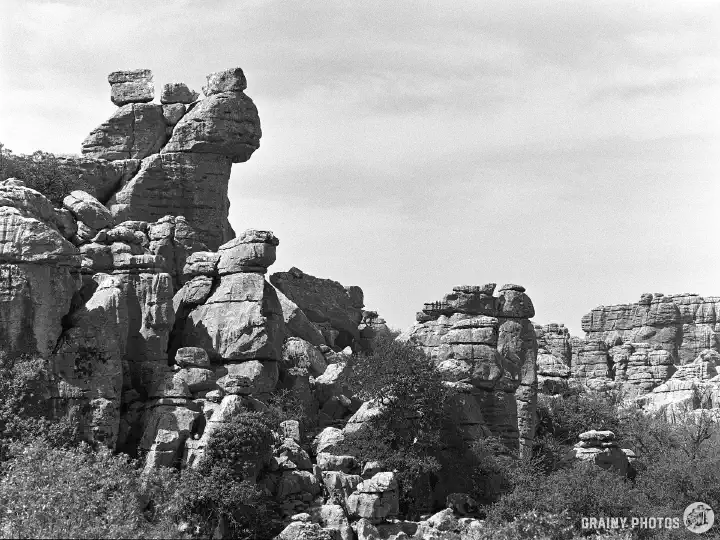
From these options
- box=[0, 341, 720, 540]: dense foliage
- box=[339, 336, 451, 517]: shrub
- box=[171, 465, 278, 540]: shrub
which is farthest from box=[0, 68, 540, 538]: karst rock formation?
box=[171, 465, 278, 540]: shrub

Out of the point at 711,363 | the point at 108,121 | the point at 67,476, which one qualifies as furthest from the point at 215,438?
the point at 711,363

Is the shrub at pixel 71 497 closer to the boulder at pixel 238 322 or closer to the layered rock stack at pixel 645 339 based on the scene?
the boulder at pixel 238 322

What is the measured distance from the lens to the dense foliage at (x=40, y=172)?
2655 inches

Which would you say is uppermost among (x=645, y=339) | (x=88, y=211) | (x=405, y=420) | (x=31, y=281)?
(x=645, y=339)

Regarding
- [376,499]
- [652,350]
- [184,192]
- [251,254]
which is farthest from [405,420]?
[652,350]

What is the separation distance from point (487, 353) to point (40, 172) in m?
23.5

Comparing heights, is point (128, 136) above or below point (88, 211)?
above

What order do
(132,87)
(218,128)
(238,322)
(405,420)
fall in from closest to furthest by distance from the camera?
(405,420) < (238,322) < (218,128) < (132,87)

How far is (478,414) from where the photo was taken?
214 feet

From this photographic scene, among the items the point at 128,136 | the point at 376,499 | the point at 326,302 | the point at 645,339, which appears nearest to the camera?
the point at 376,499

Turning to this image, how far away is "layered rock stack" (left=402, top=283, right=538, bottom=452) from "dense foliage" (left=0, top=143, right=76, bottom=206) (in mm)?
18905

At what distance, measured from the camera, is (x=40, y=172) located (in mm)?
68562
